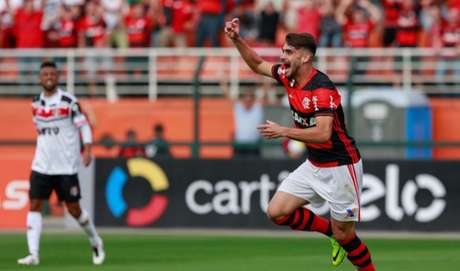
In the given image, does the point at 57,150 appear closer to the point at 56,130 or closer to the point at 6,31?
the point at 56,130

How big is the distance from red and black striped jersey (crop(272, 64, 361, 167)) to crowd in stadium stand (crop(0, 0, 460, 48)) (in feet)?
37.4

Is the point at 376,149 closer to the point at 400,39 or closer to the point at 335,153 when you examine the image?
the point at 400,39

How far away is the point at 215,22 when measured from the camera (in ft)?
82.8

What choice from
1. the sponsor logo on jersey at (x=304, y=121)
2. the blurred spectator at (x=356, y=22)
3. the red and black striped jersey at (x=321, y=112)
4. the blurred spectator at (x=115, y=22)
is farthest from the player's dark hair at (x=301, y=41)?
the blurred spectator at (x=115, y=22)

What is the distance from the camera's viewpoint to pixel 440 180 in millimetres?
20250

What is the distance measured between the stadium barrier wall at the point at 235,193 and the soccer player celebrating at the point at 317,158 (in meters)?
7.56

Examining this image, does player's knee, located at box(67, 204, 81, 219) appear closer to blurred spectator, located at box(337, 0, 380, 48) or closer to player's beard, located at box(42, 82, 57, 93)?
player's beard, located at box(42, 82, 57, 93)

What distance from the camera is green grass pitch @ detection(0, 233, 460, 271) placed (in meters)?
14.3

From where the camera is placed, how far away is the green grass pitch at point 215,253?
47.1ft

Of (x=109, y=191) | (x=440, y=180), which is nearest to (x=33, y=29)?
(x=109, y=191)

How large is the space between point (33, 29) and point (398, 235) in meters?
9.74

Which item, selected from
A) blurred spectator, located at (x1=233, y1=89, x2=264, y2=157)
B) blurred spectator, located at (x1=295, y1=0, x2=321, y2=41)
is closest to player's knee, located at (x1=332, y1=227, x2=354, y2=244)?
blurred spectator, located at (x1=233, y1=89, x2=264, y2=157)

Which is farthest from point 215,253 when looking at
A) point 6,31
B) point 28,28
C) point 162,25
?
point 6,31

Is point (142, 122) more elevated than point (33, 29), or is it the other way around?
point (33, 29)
